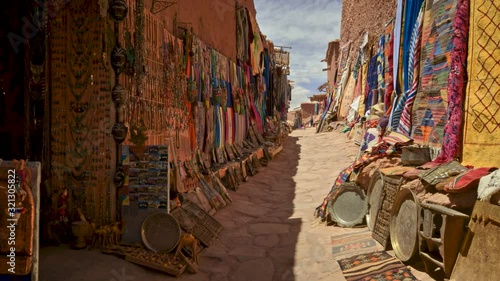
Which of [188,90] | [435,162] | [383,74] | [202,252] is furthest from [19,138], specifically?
[383,74]

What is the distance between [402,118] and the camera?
6.02 metres

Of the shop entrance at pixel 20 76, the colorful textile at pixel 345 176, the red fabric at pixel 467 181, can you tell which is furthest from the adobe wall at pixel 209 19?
the red fabric at pixel 467 181

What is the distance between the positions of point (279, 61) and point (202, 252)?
19200 millimetres

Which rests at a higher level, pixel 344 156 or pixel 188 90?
pixel 188 90

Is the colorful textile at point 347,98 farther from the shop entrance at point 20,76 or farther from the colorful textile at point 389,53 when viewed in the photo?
the shop entrance at point 20,76

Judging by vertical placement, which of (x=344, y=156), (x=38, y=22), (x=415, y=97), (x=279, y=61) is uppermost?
(x=279, y=61)

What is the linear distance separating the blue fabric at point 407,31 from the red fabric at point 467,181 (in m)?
3.15

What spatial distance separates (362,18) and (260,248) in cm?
1405

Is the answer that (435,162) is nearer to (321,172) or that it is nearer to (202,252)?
(202,252)

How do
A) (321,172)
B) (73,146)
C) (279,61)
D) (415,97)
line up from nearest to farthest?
(73,146) < (415,97) < (321,172) < (279,61)

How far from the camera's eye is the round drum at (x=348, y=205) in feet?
15.7

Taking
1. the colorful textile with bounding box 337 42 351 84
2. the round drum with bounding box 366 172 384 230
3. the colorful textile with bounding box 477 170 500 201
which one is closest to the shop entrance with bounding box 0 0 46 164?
the round drum with bounding box 366 172 384 230

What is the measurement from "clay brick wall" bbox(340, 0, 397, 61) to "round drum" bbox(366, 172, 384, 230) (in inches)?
335

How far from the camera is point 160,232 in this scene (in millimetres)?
3744
